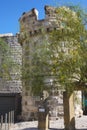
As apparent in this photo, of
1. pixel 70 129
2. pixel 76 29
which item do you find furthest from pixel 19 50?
pixel 76 29

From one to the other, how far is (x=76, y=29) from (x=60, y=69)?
4.98 ft

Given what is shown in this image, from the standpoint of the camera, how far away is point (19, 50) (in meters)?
24.8

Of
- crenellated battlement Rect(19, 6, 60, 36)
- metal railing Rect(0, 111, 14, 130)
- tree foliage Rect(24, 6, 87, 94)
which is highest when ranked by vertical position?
crenellated battlement Rect(19, 6, 60, 36)

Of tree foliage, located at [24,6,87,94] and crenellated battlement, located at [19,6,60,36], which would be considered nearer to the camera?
tree foliage, located at [24,6,87,94]

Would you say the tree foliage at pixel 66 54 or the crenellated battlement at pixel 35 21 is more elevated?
the crenellated battlement at pixel 35 21

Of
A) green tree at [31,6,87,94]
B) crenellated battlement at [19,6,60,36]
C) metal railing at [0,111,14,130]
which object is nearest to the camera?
green tree at [31,6,87,94]

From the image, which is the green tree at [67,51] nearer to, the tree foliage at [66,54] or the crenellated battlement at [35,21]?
the tree foliage at [66,54]

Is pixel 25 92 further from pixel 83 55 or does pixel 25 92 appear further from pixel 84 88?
pixel 83 55

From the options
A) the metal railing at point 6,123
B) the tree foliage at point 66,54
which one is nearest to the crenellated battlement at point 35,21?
the metal railing at point 6,123

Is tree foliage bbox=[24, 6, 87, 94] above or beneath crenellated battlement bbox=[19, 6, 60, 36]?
beneath

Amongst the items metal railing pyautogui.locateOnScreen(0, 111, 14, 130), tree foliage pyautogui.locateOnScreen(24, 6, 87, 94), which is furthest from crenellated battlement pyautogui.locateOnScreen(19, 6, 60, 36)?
tree foliage pyautogui.locateOnScreen(24, 6, 87, 94)

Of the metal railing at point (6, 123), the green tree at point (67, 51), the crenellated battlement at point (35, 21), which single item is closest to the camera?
the green tree at point (67, 51)

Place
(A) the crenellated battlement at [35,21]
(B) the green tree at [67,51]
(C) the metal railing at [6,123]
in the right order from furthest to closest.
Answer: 1. (A) the crenellated battlement at [35,21]
2. (C) the metal railing at [6,123]
3. (B) the green tree at [67,51]

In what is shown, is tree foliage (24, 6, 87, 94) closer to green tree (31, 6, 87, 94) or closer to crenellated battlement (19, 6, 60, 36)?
green tree (31, 6, 87, 94)
